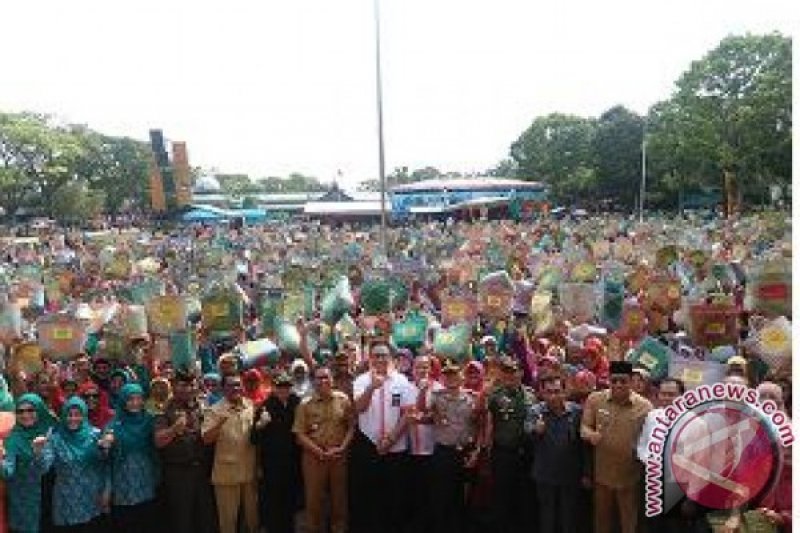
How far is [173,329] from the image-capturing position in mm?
10227

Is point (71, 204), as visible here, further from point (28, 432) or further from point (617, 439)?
point (617, 439)

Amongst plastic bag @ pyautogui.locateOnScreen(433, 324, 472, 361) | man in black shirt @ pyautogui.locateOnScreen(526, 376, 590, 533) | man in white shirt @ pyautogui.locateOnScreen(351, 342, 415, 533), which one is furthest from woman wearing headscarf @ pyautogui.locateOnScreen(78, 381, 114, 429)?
plastic bag @ pyautogui.locateOnScreen(433, 324, 472, 361)

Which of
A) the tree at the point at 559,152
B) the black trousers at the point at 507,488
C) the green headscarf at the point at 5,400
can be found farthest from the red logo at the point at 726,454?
the tree at the point at 559,152

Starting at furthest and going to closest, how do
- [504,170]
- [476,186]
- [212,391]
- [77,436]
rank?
[504,170] < [476,186] < [212,391] < [77,436]

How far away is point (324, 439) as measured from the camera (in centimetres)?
737

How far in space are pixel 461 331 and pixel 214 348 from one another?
260 cm

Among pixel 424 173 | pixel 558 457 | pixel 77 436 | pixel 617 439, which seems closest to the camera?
pixel 617 439

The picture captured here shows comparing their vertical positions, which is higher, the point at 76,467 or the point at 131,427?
the point at 131,427

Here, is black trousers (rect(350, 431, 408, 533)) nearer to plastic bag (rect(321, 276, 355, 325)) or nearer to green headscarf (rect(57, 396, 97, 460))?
green headscarf (rect(57, 396, 97, 460))

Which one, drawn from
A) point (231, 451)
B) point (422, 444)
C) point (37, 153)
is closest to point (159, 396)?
point (231, 451)

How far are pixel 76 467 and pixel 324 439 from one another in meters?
1.69

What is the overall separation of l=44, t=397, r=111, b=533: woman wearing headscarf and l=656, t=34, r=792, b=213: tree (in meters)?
48.9

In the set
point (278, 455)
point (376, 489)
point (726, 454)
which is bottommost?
point (376, 489)

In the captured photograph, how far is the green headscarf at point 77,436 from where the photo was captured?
265 inches
